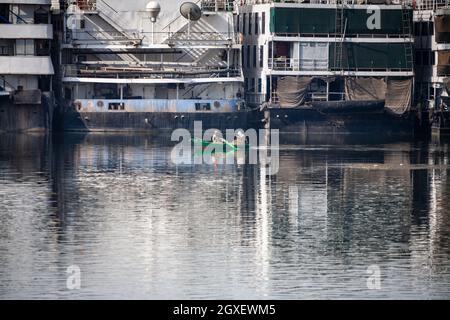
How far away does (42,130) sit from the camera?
3263 inches

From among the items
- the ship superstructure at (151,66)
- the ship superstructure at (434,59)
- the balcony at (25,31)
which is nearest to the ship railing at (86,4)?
the ship superstructure at (151,66)

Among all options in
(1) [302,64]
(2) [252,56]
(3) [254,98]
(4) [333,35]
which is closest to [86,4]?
(2) [252,56]

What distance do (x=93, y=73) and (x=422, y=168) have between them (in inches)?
986

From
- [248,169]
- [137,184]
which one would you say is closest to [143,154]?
[248,169]

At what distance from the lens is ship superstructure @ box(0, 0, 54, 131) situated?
271ft

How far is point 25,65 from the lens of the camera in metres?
83.6

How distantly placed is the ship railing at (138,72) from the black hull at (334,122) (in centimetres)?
400

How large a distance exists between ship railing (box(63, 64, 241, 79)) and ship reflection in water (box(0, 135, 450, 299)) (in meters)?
12.2

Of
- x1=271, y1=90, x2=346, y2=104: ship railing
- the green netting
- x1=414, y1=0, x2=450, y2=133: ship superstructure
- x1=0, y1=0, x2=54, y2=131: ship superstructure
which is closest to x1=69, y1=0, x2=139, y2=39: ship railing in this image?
x1=0, y1=0, x2=54, y2=131: ship superstructure

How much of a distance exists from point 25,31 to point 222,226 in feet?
124

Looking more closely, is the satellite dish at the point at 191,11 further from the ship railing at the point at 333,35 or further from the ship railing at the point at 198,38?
the ship railing at the point at 333,35

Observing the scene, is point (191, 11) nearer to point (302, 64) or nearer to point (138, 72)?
point (138, 72)

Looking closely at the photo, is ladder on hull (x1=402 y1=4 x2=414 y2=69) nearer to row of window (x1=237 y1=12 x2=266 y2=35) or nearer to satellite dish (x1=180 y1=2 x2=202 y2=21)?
row of window (x1=237 y1=12 x2=266 y2=35)
